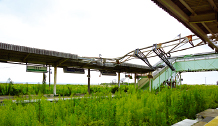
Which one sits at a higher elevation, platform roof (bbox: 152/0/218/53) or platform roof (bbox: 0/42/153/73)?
platform roof (bbox: 152/0/218/53)

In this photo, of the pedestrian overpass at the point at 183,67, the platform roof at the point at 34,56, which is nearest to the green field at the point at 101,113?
the platform roof at the point at 34,56

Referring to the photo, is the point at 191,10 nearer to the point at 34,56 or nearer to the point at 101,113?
the point at 101,113

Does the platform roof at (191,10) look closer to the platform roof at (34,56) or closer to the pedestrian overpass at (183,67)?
the platform roof at (34,56)

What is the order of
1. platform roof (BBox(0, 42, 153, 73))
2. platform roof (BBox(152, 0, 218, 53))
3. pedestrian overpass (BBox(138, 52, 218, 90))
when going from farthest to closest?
pedestrian overpass (BBox(138, 52, 218, 90))
platform roof (BBox(0, 42, 153, 73))
platform roof (BBox(152, 0, 218, 53))

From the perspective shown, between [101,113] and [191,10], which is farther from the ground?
[191,10]

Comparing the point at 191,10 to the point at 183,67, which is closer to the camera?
the point at 191,10

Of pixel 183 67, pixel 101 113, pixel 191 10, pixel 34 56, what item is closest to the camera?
pixel 191 10

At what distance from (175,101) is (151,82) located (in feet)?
33.5

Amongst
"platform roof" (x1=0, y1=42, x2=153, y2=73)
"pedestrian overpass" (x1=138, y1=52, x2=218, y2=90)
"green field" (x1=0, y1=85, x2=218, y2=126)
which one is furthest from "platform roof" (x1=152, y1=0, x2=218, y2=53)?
"pedestrian overpass" (x1=138, y1=52, x2=218, y2=90)

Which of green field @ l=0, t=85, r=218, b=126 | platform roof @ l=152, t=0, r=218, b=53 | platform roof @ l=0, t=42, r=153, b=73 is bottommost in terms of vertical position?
green field @ l=0, t=85, r=218, b=126

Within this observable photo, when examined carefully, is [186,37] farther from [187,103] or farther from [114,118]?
[114,118]

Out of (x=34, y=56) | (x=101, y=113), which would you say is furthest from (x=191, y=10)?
(x=34, y=56)

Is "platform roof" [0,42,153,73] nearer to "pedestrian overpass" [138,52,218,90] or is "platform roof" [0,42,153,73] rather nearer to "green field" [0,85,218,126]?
"green field" [0,85,218,126]

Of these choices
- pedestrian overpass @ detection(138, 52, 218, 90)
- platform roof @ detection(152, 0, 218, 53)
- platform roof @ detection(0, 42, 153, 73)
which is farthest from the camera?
pedestrian overpass @ detection(138, 52, 218, 90)
